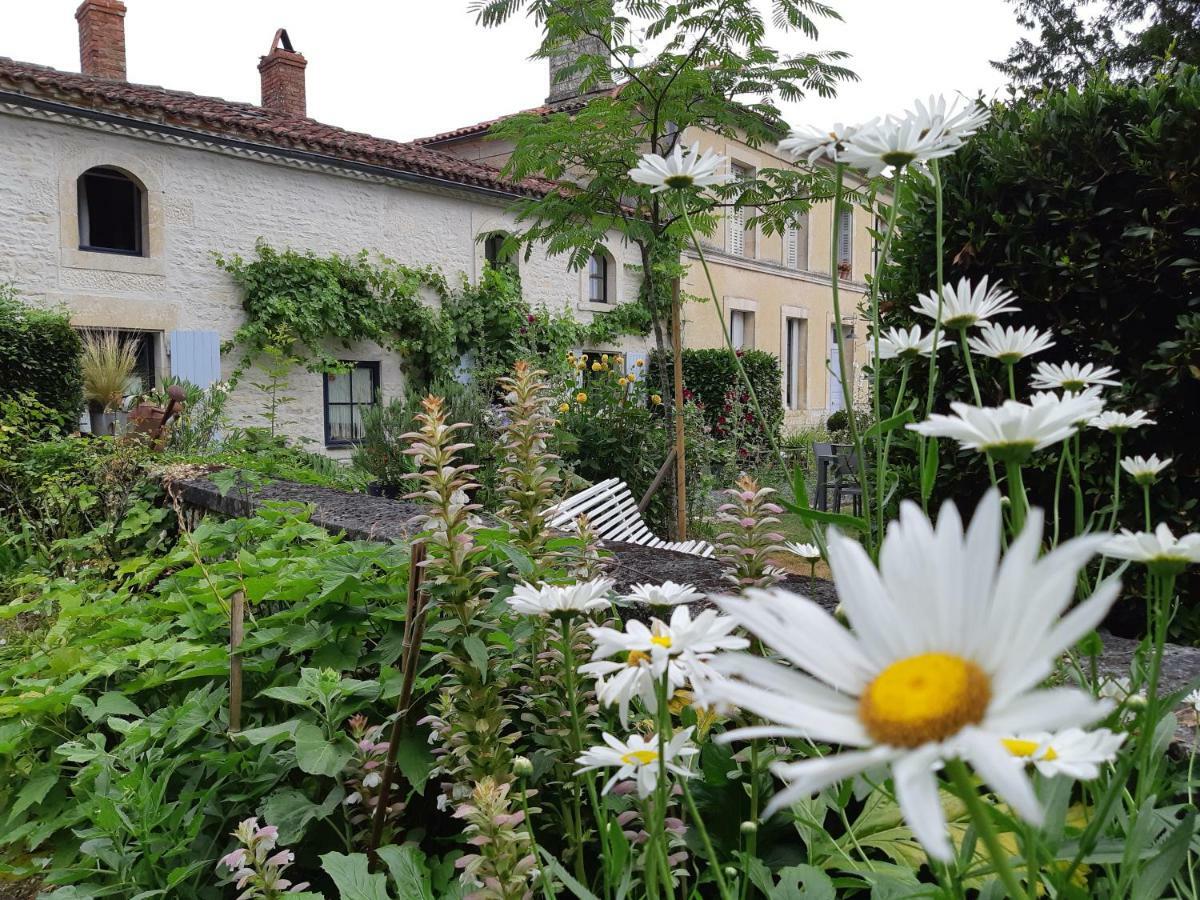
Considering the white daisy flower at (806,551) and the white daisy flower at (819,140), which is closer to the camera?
the white daisy flower at (819,140)

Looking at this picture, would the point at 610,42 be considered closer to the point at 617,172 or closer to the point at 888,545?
the point at 617,172

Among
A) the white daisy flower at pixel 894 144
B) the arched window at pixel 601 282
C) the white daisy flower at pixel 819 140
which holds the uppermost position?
the arched window at pixel 601 282

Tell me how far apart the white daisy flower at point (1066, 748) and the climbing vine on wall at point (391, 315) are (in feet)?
34.2

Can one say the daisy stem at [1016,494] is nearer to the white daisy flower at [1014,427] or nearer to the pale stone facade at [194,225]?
the white daisy flower at [1014,427]

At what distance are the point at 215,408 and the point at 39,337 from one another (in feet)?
5.52

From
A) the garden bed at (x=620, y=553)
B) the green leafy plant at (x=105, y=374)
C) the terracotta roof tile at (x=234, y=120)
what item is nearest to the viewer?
the garden bed at (x=620, y=553)

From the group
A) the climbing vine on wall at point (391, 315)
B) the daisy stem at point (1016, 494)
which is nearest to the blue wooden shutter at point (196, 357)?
the climbing vine on wall at point (391, 315)

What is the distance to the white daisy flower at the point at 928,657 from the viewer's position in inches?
15.0

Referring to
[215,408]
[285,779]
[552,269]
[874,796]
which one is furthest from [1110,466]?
→ [552,269]

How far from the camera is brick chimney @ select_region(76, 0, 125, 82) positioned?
39.3ft

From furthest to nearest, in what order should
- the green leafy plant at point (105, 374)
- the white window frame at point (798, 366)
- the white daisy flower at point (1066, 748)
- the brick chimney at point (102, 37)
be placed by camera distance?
the white window frame at point (798, 366) → the brick chimney at point (102, 37) → the green leafy plant at point (105, 374) → the white daisy flower at point (1066, 748)

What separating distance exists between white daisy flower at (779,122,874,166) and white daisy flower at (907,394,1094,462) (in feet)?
1.81

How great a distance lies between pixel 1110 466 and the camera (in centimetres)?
274

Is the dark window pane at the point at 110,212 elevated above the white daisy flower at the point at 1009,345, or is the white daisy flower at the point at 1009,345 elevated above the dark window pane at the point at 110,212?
the dark window pane at the point at 110,212
